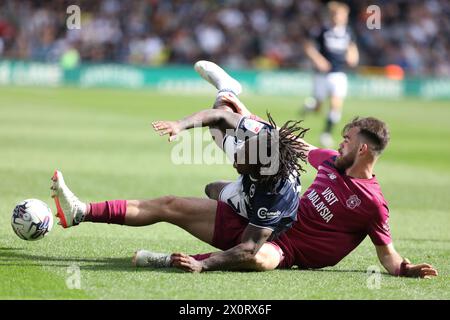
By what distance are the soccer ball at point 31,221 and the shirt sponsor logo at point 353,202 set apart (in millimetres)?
2591

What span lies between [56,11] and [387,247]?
30069 millimetres

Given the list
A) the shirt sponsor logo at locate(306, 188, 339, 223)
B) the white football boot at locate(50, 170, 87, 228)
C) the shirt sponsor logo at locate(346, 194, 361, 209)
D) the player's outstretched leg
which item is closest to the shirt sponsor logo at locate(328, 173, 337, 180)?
the shirt sponsor logo at locate(306, 188, 339, 223)

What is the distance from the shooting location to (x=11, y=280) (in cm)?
666

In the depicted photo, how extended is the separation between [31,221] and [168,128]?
165 cm

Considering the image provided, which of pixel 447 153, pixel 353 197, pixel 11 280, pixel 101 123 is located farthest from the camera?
pixel 101 123

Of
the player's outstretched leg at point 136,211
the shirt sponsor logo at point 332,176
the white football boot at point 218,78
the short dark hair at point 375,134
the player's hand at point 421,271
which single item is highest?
the white football boot at point 218,78

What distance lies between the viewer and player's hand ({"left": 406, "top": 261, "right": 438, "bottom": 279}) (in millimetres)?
7375

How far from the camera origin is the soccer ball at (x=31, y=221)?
25.0ft

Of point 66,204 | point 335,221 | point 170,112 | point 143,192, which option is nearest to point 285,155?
point 335,221

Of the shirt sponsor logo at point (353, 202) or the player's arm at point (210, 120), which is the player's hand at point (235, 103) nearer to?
the player's arm at point (210, 120)

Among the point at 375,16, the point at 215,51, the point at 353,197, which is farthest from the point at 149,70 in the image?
the point at 353,197

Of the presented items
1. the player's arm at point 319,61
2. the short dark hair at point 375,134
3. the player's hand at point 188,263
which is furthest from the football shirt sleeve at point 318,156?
the player's arm at point 319,61
